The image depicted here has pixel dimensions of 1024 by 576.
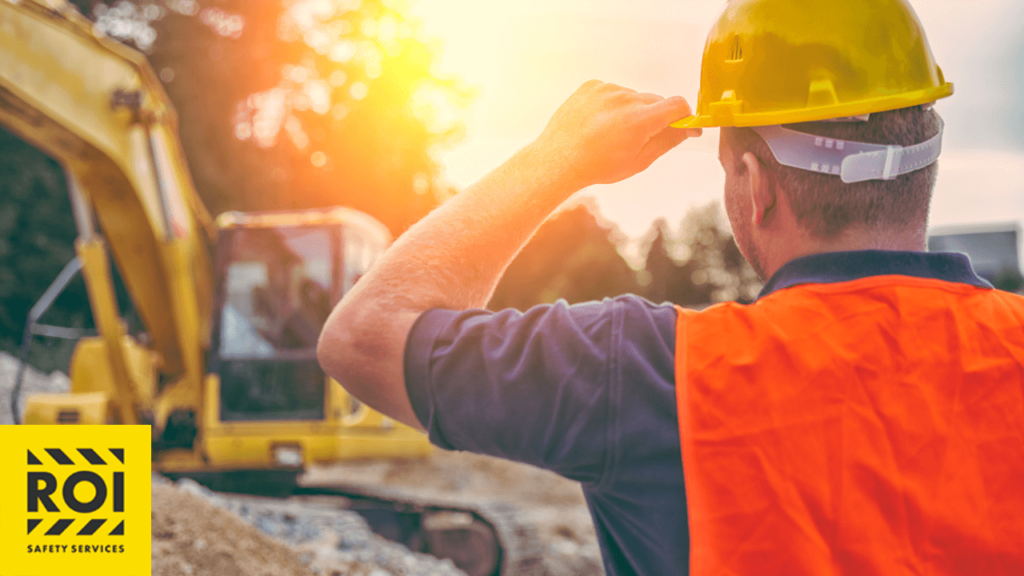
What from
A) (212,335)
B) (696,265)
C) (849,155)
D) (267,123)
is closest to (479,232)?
(849,155)

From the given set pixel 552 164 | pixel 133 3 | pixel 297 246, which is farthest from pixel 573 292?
pixel 552 164

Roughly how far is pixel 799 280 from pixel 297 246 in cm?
588

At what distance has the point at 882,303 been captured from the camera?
3.18 feet

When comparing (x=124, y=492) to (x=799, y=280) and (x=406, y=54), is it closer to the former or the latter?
(x=799, y=280)

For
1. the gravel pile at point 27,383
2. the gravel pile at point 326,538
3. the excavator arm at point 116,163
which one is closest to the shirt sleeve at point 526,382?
the gravel pile at point 326,538

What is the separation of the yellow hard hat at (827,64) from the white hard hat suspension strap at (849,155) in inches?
1.2

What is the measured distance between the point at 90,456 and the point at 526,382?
2.48 metres

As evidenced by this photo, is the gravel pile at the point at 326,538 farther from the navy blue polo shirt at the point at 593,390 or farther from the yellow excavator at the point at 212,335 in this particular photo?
the navy blue polo shirt at the point at 593,390

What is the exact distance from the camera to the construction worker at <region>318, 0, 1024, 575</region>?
90 cm

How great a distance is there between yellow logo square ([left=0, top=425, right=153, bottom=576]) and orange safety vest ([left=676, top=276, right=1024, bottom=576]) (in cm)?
245

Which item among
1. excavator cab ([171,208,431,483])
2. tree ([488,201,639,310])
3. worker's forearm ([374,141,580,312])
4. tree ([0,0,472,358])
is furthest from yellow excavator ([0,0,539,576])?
tree ([488,201,639,310])

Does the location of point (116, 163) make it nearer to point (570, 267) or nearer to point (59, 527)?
point (59, 527)

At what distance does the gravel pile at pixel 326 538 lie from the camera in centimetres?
456

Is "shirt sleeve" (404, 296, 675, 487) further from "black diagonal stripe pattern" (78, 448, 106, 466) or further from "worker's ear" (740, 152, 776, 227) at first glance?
"black diagonal stripe pattern" (78, 448, 106, 466)
